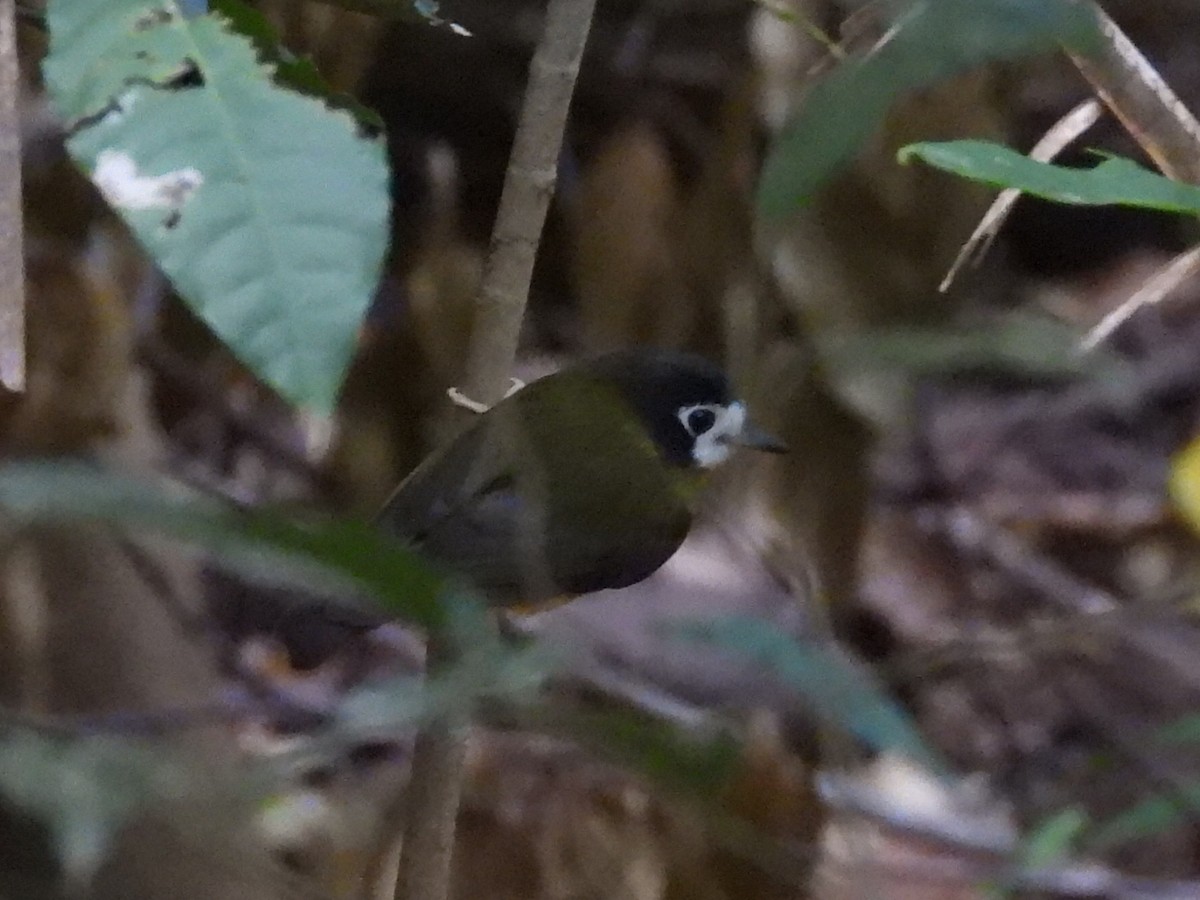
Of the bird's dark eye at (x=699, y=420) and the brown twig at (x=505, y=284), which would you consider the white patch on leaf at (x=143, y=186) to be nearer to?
the brown twig at (x=505, y=284)

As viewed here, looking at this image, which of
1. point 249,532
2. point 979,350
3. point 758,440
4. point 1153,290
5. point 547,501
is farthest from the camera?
point 758,440

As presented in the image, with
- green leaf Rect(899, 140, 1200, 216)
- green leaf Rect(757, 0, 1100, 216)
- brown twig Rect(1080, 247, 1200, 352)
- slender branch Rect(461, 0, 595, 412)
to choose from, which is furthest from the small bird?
green leaf Rect(757, 0, 1100, 216)

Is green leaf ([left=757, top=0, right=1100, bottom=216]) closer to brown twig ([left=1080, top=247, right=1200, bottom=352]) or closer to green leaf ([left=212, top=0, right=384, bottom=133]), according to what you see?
green leaf ([left=212, top=0, right=384, bottom=133])

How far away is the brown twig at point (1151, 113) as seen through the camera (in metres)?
0.81

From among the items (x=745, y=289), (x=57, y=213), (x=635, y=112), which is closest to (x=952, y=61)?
(x=745, y=289)

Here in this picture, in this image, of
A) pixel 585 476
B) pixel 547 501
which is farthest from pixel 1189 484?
pixel 547 501

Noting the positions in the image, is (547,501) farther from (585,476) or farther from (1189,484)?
(1189,484)

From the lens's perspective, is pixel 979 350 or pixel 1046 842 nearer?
pixel 979 350

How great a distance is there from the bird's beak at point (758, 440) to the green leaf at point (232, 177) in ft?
2.12

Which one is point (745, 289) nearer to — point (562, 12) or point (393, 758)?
point (562, 12)

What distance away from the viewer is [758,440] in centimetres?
122

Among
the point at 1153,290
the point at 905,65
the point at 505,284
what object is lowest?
the point at 505,284

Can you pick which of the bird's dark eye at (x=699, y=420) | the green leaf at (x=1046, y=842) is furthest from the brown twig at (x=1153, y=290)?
the bird's dark eye at (x=699, y=420)

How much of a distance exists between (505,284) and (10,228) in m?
0.30
